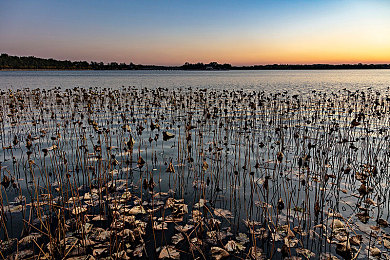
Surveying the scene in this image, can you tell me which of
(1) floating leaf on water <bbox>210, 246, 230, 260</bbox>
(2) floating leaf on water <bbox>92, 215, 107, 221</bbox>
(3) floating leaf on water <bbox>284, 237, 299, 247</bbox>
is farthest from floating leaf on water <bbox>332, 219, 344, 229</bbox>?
(2) floating leaf on water <bbox>92, 215, 107, 221</bbox>

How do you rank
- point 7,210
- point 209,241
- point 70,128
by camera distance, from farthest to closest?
1. point 70,128
2. point 7,210
3. point 209,241

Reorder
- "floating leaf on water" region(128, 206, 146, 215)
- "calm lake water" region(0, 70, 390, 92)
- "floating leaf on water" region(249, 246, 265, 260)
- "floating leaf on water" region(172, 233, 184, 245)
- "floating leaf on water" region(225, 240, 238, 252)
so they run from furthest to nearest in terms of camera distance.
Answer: "calm lake water" region(0, 70, 390, 92), "floating leaf on water" region(128, 206, 146, 215), "floating leaf on water" region(172, 233, 184, 245), "floating leaf on water" region(225, 240, 238, 252), "floating leaf on water" region(249, 246, 265, 260)

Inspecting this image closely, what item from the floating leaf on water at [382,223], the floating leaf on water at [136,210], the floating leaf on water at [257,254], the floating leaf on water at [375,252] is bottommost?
the floating leaf on water at [257,254]

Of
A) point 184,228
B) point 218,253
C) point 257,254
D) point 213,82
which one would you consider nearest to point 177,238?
point 184,228

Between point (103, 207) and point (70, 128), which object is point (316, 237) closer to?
point (103, 207)

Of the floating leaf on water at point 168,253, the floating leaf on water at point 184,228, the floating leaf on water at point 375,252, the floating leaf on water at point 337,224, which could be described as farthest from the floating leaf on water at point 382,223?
the floating leaf on water at point 168,253

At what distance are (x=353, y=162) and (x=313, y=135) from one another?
3646 millimetres

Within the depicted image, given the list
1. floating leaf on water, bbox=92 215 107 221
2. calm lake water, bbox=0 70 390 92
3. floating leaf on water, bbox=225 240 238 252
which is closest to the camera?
floating leaf on water, bbox=225 240 238 252

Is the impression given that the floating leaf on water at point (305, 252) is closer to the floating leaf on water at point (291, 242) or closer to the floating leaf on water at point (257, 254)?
the floating leaf on water at point (291, 242)

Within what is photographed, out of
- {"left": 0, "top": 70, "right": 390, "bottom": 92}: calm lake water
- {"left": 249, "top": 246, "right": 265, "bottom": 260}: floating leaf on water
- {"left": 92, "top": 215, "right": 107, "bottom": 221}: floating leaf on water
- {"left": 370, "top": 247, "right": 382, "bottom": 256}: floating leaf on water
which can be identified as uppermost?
{"left": 0, "top": 70, "right": 390, "bottom": 92}: calm lake water

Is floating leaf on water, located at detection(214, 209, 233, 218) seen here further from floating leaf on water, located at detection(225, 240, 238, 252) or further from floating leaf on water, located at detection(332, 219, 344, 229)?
floating leaf on water, located at detection(332, 219, 344, 229)

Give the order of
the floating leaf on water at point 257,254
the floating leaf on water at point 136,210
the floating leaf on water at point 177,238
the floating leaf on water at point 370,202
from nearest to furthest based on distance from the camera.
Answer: the floating leaf on water at point 257,254, the floating leaf on water at point 177,238, the floating leaf on water at point 136,210, the floating leaf on water at point 370,202

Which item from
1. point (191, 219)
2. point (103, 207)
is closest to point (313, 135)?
point (191, 219)

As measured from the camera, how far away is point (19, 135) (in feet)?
39.7
